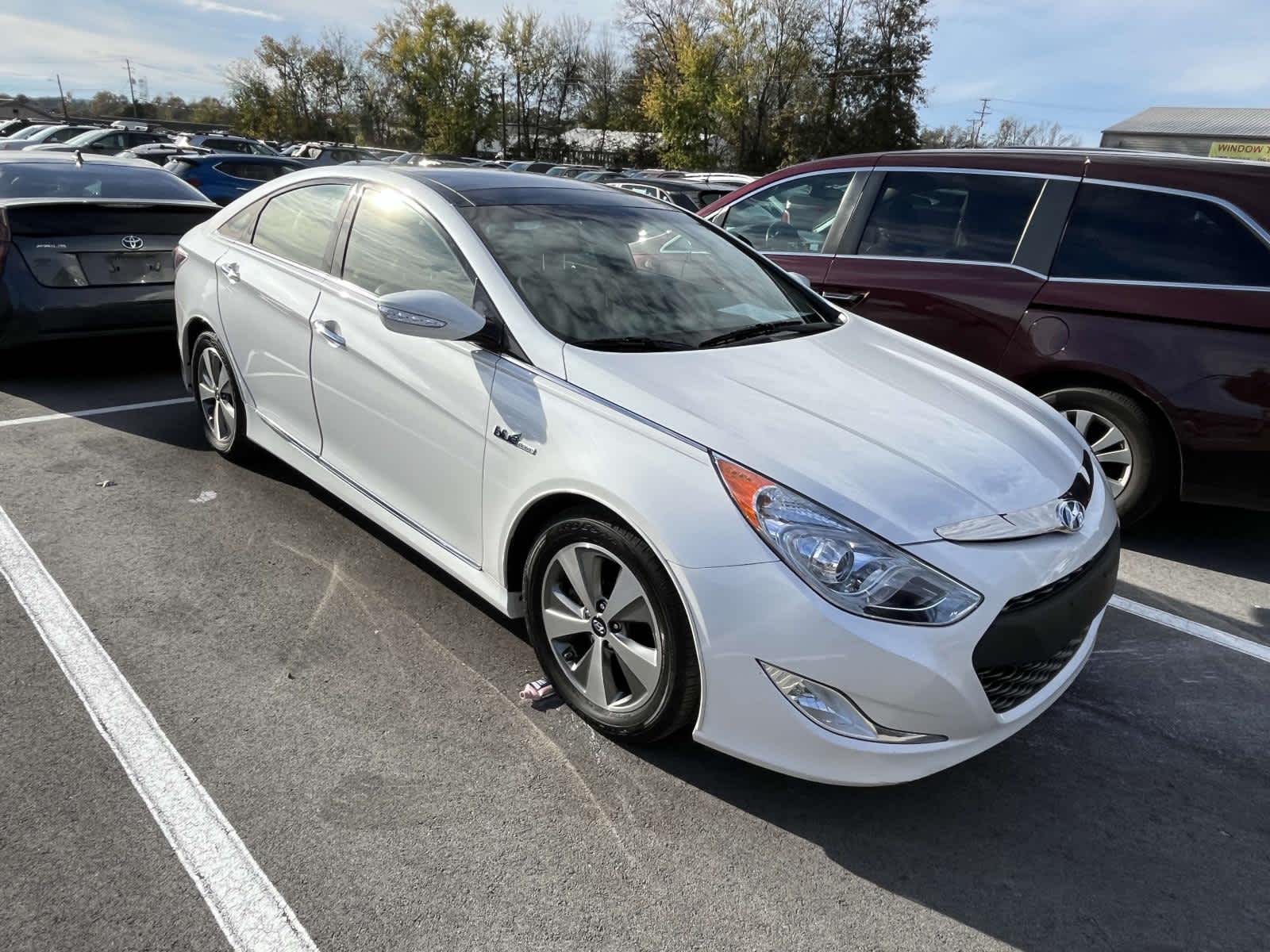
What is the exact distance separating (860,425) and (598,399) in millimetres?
765

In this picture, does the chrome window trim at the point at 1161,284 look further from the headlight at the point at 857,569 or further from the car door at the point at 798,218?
the headlight at the point at 857,569

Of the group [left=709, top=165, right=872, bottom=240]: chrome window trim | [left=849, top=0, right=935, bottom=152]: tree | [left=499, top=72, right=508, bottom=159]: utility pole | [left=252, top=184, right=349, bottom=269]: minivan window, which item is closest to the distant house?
[left=849, top=0, right=935, bottom=152]: tree

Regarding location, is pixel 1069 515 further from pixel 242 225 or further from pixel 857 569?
pixel 242 225

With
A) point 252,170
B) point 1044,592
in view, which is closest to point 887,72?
point 252,170

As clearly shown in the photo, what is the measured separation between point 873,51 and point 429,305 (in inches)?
2070

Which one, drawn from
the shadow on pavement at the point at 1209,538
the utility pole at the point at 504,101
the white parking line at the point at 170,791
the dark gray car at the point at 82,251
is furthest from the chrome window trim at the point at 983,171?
the utility pole at the point at 504,101

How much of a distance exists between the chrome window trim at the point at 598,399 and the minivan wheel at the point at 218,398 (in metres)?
2.22

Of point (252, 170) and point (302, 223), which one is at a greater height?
point (302, 223)

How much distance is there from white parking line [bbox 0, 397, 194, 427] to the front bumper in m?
4.79

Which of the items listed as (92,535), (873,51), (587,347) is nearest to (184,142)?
(92,535)

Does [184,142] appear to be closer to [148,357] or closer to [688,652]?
[148,357]

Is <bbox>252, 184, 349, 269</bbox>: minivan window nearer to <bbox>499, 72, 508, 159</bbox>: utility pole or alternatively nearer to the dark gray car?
the dark gray car

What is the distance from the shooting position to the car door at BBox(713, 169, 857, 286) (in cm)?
519

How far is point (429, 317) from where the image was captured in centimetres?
275
